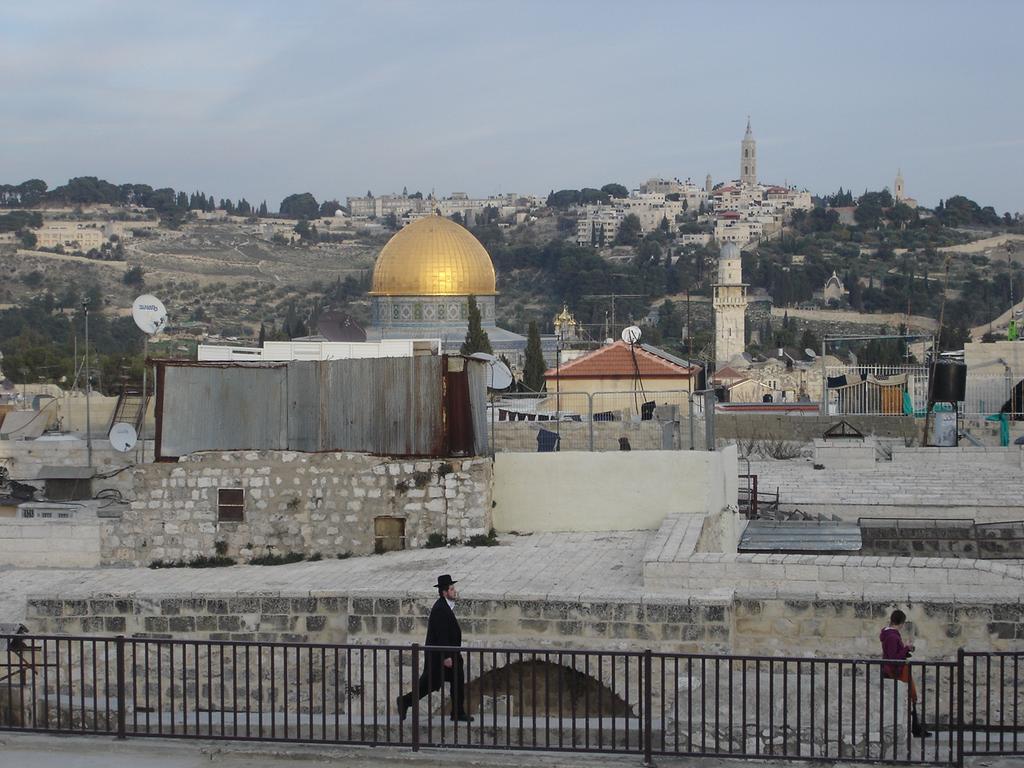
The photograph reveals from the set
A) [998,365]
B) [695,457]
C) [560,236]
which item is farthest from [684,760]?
[560,236]

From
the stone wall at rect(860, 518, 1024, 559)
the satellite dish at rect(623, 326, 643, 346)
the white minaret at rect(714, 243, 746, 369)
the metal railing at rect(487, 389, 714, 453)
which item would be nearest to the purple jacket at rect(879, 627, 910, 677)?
the metal railing at rect(487, 389, 714, 453)

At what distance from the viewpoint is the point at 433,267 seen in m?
54.5

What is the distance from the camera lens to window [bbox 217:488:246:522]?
1131 centimetres

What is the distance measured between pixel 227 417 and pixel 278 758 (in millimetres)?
→ 4837

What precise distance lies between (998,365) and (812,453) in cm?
947

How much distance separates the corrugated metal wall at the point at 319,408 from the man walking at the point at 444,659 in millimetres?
3400

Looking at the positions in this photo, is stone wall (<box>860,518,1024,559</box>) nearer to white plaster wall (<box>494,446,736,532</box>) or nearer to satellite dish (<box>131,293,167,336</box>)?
white plaster wall (<box>494,446,736,532</box>)

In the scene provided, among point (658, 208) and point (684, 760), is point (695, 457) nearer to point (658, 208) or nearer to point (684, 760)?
point (684, 760)

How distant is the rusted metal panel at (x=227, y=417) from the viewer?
11.4 meters

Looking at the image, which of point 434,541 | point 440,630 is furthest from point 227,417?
point 440,630

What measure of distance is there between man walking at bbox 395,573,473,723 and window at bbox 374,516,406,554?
3177 mm

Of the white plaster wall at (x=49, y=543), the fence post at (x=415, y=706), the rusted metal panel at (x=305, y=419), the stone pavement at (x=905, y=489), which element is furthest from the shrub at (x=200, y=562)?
the stone pavement at (x=905, y=489)

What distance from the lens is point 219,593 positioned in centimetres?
946

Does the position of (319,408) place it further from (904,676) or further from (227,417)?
(904,676)
